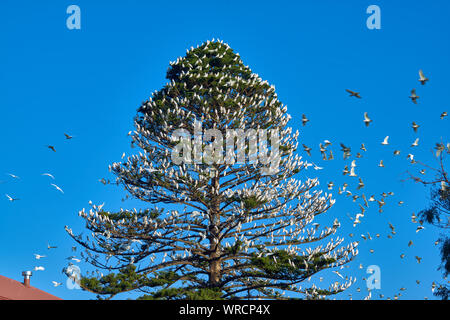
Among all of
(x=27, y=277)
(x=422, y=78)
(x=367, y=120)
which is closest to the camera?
(x=422, y=78)

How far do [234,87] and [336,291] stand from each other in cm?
840

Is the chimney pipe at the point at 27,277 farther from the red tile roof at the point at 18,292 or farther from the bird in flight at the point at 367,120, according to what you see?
the bird in flight at the point at 367,120

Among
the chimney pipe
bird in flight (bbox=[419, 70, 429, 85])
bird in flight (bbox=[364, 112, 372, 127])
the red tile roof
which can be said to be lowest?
the red tile roof

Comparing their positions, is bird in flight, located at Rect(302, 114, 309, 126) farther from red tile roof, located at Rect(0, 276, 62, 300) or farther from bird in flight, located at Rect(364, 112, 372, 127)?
red tile roof, located at Rect(0, 276, 62, 300)

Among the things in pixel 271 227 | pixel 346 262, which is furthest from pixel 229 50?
pixel 346 262

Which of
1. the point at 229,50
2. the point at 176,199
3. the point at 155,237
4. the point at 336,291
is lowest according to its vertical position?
the point at 336,291

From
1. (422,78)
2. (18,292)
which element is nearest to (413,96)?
(422,78)

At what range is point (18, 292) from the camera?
17766 millimetres

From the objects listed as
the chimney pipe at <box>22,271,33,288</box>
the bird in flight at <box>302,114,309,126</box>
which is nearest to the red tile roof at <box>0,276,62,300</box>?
the chimney pipe at <box>22,271,33,288</box>

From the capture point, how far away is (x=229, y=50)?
2114cm

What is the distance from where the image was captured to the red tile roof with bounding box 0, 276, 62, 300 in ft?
56.0

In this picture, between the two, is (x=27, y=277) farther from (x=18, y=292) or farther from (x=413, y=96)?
(x=413, y=96)

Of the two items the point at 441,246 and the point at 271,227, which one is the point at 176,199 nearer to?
the point at 271,227
